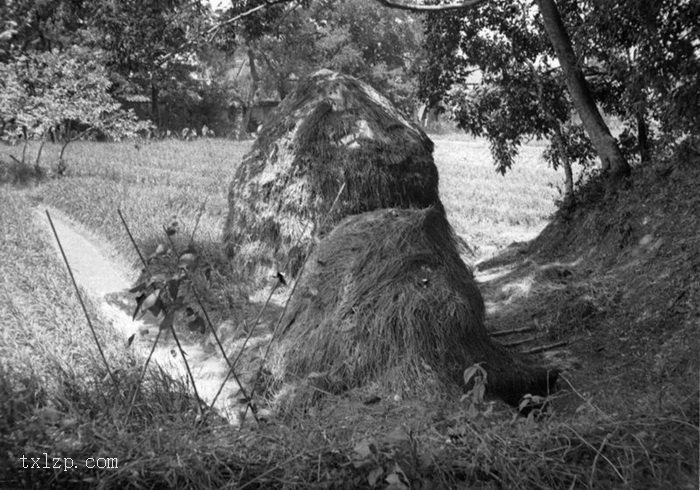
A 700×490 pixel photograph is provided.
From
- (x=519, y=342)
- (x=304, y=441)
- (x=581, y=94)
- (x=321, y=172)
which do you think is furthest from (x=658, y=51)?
(x=304, y=441)

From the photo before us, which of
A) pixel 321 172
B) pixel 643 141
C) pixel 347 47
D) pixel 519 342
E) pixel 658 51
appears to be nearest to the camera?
pixel 658 51

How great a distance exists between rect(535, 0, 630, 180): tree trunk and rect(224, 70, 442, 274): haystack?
1.76 metres

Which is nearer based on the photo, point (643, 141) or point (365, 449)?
point (365, 449)

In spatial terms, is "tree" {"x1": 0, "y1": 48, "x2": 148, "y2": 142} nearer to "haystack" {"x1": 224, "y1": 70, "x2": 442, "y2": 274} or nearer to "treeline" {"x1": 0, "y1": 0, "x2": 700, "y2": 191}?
"treeline" {"x1": 0, "y1": 0, "x2": 700, "y2": 191}

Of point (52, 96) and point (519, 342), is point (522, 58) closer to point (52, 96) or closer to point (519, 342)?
point (519, 342)

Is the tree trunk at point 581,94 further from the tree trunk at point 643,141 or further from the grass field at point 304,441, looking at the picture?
the grass field at point 304,441

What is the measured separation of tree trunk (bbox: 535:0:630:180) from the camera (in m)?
7.36

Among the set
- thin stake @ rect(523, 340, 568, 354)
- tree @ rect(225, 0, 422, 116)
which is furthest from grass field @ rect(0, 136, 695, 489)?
tree @ rect(225, 0, 422, 116)

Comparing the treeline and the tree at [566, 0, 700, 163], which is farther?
the treeline

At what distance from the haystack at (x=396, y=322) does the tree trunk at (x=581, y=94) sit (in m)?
3.18

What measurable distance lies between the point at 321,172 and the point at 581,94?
10.0ft

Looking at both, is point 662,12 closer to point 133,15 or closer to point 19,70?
point 133,15

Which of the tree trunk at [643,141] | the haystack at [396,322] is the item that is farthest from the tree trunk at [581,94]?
the haystack at [396,322]

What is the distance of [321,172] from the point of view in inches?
285
